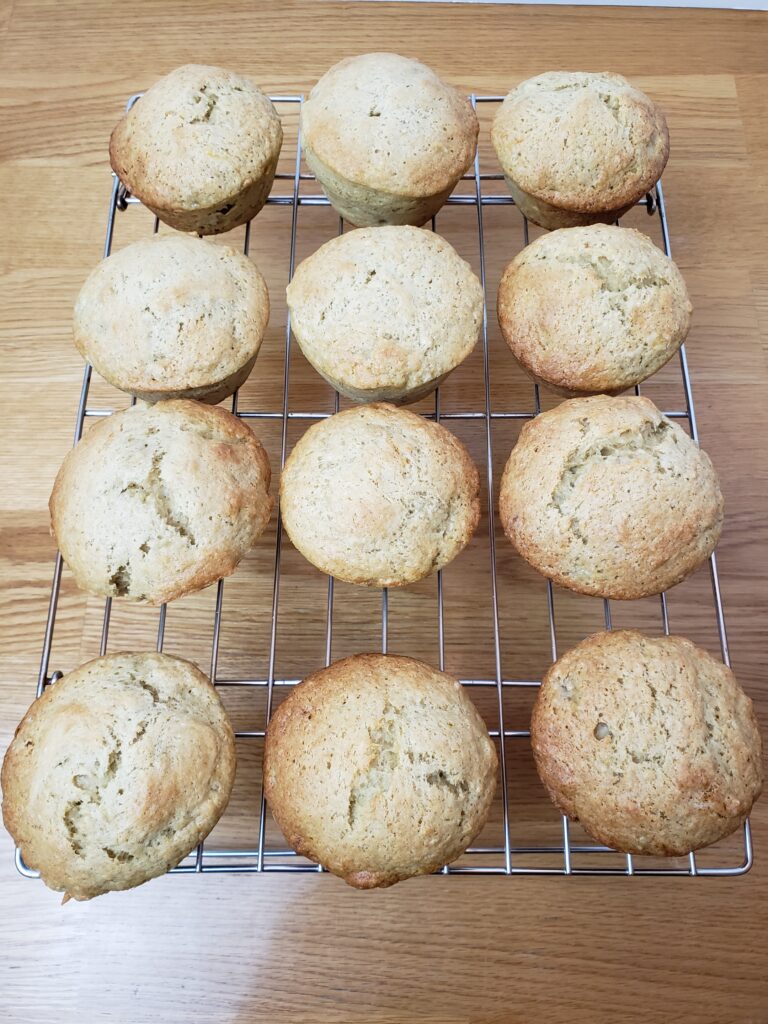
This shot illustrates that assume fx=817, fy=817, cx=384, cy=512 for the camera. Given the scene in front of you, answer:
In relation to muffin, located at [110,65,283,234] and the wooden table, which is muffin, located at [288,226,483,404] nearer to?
muffin, located at [110,65,283,234]

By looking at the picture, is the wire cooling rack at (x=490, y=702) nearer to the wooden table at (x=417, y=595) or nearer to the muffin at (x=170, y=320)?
the wooden table at (x=417, y=595)

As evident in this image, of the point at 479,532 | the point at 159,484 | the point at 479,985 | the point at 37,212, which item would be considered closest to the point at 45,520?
the point at 159,484

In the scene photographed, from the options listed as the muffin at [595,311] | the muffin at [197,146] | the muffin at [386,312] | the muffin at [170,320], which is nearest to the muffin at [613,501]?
the muffin at [595,311]

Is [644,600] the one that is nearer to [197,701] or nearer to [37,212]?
[197,701]

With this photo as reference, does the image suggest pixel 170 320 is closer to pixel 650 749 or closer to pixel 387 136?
pixel 387 136

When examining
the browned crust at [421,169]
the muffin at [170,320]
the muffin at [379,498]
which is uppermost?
the browned crust at [421,169]

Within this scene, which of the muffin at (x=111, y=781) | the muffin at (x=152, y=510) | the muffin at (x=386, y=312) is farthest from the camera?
the muffin at (x=386, y=312)
